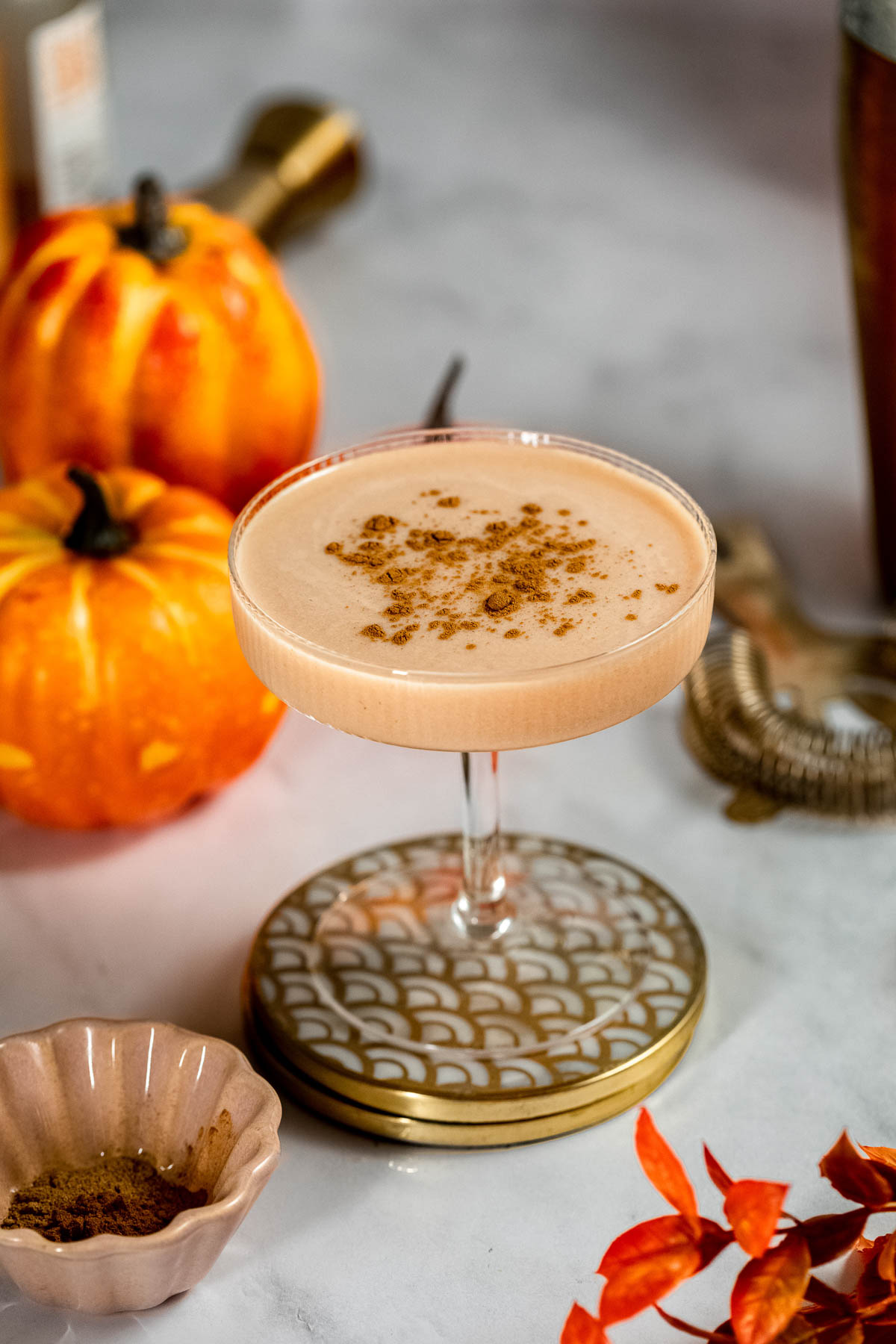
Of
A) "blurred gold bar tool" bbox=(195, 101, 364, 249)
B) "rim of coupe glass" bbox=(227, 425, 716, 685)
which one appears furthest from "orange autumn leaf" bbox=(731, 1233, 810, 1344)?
"blurred gold bar tool" bbox=(195, 101, 364, 249)

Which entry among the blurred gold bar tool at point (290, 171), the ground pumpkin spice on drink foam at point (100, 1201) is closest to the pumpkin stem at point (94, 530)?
the ground pumpkin spice on drink foam at point (100, 1201)

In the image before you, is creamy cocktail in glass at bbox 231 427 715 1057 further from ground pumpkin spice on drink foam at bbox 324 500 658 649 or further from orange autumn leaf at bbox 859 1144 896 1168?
orange autumn leaf at bbox 859 1144 896 1168

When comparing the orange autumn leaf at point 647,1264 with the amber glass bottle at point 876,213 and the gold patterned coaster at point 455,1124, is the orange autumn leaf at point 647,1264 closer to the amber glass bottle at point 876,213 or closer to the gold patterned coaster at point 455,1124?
the gold patterned coaster at point 455,1124

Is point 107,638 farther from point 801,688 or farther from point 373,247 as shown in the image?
point 373,247

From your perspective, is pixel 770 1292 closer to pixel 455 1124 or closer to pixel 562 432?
pixel 455 1124

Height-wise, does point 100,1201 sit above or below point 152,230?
below

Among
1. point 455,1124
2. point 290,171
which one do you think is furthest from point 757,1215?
point 290,171
